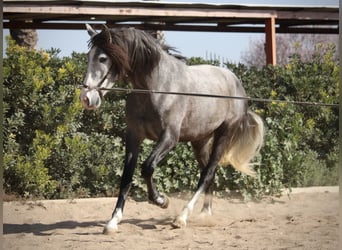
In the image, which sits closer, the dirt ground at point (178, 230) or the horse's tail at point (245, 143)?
the dirt ground at point (178, 230)

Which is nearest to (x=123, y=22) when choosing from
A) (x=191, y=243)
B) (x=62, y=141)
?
(x=62, y=141)

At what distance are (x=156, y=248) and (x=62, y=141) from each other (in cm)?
316

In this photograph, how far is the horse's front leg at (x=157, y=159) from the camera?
616cm

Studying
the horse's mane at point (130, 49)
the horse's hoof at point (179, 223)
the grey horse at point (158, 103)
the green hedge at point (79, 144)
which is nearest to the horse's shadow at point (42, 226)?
the grey horse at point (158, 103)

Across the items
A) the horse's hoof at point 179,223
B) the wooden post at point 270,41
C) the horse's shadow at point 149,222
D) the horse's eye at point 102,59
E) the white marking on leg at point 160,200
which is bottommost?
the horse's shadow at point 149,222

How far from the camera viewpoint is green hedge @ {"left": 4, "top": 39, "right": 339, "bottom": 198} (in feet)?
25.8

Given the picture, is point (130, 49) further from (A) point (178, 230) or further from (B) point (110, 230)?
(A) point (178, 230)

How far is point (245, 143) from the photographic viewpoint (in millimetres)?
7930

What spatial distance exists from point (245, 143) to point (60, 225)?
259cm

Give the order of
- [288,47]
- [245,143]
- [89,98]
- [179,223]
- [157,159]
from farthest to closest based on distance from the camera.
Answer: [288,47]
[245,143]
[179,223]
[157,159]
[89,98]

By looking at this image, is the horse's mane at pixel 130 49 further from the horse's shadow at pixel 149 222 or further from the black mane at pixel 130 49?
the horse's shadow at pixel 149 222

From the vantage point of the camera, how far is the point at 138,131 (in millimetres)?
6371

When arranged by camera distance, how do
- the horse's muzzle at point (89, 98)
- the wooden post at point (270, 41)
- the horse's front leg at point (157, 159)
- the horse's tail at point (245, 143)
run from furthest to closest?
the wooden post at point (270, 41) → the horse's tail at point (245, 143) → the horse's front leg at point (157, 159) → the horse's muzzle at point (89, 98)

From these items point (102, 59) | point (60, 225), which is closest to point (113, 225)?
point (60, 225)
